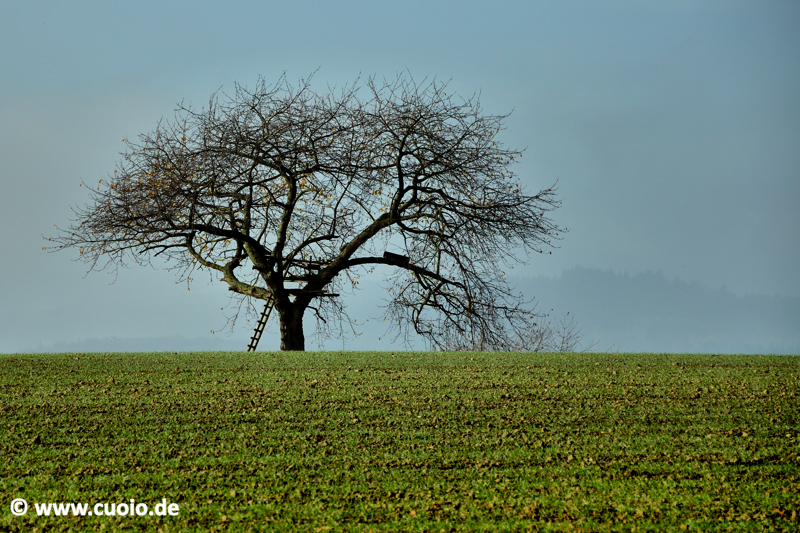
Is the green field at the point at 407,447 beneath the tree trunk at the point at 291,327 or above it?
beneath

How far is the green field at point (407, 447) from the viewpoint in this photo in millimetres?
5898

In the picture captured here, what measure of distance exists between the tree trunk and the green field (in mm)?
6021

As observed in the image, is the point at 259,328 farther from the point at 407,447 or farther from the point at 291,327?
the point at 407,447

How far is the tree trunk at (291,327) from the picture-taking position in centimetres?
1861

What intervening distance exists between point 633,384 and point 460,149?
7.81 metres

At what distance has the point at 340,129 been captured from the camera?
17078mm

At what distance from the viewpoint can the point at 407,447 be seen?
301 inches

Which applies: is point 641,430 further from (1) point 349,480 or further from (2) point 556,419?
(1) point 349,480

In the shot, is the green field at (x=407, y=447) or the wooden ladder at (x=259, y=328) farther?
the wooden ladder at (x=259, y=328)

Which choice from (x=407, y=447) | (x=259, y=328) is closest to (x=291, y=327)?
(x=259, y=328)

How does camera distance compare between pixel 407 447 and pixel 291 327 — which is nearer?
pixel 407 447

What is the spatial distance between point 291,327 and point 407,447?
1145 cm

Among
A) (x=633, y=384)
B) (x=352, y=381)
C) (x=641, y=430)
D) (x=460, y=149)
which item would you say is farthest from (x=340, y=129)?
(x=641, y=430)

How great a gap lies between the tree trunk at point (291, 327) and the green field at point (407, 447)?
19.8 feet
